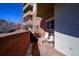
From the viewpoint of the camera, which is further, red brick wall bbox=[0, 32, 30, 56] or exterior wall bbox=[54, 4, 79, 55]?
exterior wall bbox=[54, 4, 79, 55]

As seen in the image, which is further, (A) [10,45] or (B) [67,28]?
(B) [67,28]

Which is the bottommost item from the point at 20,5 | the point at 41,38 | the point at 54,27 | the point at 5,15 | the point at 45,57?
the point at 45,57

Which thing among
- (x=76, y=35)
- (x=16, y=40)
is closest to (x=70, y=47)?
(x=76, y=35)

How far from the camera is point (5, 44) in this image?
81.2 inches

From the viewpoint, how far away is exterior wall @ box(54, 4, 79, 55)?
2818 mm

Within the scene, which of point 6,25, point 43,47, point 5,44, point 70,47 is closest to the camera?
point 5,44

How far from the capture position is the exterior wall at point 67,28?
2.82 m

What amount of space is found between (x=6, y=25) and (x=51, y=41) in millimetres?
1321

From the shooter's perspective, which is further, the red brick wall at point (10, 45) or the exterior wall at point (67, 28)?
the exterior wall at point (67, 28)

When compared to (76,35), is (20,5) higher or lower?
higher

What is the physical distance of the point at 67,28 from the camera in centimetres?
309

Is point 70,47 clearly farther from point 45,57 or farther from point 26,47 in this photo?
point 26,47

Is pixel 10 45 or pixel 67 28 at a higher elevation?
pixel 67 28

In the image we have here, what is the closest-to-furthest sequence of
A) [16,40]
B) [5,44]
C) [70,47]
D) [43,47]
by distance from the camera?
1. [5,44]
2. [16,40]
3. [70,47]
4. [43,47]
